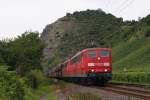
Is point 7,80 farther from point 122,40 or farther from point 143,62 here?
point 122,40

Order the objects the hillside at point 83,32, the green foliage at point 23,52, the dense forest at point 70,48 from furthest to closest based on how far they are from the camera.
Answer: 1. the hillside at point 83,32
2. the green foliage at point 23,52
3. the dense forest at point 70,48

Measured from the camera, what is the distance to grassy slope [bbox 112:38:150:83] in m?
50.8

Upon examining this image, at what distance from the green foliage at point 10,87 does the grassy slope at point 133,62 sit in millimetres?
20418

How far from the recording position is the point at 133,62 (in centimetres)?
7656

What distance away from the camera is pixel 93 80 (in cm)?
4459

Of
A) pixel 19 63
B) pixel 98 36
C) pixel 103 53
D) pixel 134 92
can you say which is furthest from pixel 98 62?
pixel 98 36

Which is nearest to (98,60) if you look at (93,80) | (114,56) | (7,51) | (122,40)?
(93,80)

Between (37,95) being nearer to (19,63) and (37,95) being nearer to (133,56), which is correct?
(19,63)

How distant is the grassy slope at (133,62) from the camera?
5078 cm

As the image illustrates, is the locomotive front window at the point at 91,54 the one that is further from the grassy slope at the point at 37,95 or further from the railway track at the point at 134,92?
the railway track at the point at 134,92

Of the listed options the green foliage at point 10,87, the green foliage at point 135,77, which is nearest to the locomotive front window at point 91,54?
the green foliage at point 135,77

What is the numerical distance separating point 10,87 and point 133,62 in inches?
2032

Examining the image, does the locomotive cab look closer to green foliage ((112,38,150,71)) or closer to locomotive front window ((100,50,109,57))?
locomotive front window ((100,50,109,57))

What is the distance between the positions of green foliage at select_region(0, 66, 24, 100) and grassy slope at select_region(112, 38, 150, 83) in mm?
20418
